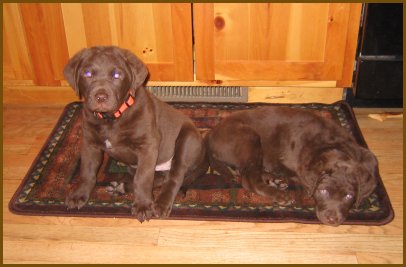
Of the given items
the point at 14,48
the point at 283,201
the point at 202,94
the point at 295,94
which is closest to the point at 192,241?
the point at 283,201

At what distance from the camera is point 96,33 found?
3752 millimetres

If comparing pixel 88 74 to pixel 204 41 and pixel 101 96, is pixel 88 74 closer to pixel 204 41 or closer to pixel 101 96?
pixel 101 96

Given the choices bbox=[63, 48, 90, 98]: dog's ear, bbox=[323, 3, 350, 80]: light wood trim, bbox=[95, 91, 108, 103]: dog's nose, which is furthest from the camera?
bbox=[323, 3, 350, 80]: light wood trim

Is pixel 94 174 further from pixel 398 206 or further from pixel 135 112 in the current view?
pixel 398 206

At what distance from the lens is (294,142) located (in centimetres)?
303

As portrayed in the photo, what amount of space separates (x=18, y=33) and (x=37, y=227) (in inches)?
72.0

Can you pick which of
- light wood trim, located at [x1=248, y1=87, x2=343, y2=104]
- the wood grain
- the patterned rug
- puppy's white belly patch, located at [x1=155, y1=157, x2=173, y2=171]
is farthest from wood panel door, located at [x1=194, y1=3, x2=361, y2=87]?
the wood grain

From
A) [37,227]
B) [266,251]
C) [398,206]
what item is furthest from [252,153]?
[37,227]

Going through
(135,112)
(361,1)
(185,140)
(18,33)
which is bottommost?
(185,140)

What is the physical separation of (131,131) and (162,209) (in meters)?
0.49

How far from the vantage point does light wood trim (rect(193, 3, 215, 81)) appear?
11.8 feet

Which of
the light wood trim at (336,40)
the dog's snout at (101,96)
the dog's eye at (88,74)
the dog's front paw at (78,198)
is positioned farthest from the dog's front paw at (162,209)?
the light wood trim at (336,40)

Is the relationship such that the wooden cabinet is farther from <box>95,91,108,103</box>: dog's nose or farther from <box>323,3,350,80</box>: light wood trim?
<box>95,91,108,103</box>: dog's nose

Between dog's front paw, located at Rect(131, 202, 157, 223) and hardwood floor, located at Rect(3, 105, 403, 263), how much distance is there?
0.05 meters
